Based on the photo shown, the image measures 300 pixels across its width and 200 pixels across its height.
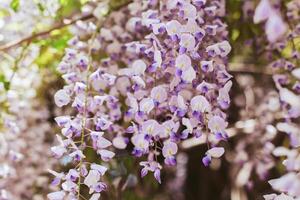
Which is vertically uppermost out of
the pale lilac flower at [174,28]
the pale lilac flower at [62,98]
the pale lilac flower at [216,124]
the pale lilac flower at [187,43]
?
the pale lilac flower at [174,28]

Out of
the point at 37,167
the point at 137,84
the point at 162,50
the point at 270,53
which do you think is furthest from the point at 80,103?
the point at 37,167

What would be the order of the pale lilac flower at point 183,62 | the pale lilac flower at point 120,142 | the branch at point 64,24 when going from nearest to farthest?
the pale lilac flower at point 183,62 → the pale lilac flower at point 120,142 → the branch at point 64,24

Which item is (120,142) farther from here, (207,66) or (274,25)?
(274,25)

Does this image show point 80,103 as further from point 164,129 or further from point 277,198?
point 277,198

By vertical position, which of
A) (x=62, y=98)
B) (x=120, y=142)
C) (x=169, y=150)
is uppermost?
(x=62, y=98)

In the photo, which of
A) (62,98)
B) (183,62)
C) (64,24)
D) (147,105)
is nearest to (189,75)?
(183,62)

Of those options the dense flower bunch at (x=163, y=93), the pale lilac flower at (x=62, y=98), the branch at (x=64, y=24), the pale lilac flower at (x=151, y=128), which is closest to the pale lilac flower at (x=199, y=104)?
the dense flower bunch at (x=163, y=93)

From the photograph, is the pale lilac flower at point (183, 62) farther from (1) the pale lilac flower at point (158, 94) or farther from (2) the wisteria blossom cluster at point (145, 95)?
(1) the pale lilac flower at point (158, 94)

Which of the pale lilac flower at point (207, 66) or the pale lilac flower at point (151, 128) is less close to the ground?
the pale lilac flower at point (207, 66)

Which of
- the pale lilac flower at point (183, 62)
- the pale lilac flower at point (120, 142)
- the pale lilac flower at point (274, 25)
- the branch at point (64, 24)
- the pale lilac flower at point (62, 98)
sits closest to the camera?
the pale lilac flower at point (274, 25)

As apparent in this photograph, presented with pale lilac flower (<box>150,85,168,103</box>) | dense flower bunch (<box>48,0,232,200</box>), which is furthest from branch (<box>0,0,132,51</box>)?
pale lilac flower (<box>150,85,168,103</box>)

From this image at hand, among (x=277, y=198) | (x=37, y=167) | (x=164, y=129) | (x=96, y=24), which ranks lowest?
(x=37, y=167)
